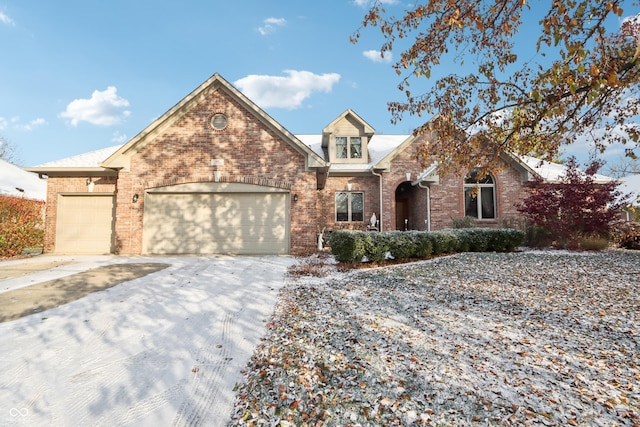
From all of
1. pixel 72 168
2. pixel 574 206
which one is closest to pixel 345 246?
pixel 574 206

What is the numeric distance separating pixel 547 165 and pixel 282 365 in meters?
19.1

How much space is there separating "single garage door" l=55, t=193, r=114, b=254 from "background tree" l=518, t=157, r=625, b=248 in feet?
53.7

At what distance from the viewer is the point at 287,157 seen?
460 inches

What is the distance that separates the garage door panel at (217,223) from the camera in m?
11.6

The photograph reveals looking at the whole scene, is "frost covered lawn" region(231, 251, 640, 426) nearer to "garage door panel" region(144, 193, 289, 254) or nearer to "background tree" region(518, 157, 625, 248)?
"garage door panel" region(144, 193, 289, 254)

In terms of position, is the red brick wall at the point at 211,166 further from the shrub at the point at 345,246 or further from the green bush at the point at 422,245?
the green bush at the point at 422,245

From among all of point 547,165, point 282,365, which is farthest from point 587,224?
point 282,365

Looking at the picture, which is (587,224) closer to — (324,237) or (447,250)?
(447,250)

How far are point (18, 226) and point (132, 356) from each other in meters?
12.1

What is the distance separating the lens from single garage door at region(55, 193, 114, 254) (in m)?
12.3

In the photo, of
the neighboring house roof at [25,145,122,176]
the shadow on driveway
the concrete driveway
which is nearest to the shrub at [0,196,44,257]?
the neighboring house roof at [25,145,122,176]

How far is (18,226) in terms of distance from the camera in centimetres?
1147

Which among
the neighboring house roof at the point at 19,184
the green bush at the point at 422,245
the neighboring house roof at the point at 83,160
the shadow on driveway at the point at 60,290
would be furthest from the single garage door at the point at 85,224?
the green bush at the point at 422,245

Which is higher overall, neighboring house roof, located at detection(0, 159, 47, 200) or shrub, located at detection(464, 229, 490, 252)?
neighboring house roof, located at detection(0, 159, 47, 200)
